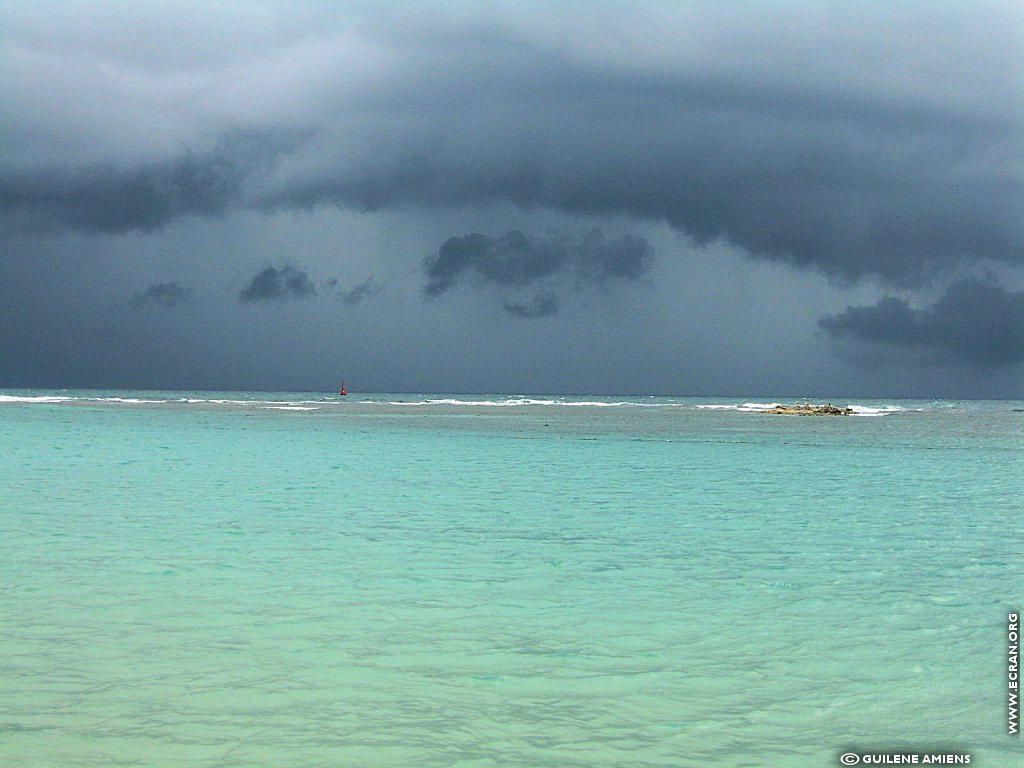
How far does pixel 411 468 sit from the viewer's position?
84.9ft

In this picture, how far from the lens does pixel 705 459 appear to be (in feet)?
101

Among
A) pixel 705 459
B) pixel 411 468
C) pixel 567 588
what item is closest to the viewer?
pixel 567 588

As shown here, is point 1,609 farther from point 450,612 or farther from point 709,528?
point 709,528

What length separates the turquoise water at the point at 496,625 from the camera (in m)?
6.11

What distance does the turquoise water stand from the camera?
6113mm

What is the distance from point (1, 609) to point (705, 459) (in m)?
24.6

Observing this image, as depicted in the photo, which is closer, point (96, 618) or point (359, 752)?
point (359, 752)

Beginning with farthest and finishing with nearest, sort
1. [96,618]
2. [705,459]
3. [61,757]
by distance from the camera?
[705,459] → [96,618] → [61,757]

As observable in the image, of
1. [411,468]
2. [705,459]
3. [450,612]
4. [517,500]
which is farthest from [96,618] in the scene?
[705,459]

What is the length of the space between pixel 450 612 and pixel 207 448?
25714mm

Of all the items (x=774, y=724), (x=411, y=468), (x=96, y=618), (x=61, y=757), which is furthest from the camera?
(x=411, y=468)

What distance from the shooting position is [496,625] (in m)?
8.86

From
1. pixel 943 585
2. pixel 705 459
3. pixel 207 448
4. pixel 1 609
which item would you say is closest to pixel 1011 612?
pixel 943 585

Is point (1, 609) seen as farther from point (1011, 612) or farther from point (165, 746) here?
point (1011, 612)
